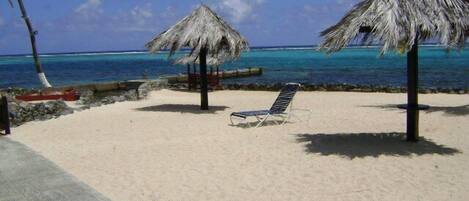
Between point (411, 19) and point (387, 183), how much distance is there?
273 cm

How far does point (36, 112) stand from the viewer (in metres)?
13.3

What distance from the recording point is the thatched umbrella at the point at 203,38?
1359 cm

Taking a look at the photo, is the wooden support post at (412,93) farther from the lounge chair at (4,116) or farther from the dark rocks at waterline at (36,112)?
the dark rocks at waterline at (36,112)

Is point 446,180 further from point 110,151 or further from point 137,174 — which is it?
point 110,151

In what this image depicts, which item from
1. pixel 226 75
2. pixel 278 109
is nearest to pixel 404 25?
pixel 278 109

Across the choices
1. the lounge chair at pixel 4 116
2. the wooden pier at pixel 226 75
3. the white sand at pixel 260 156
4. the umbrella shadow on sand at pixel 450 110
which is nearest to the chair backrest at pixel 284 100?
the white sand at pixel 260 156

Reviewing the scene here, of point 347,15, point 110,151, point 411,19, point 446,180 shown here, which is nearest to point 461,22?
point 411,19

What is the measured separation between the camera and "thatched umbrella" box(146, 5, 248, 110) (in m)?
13.6

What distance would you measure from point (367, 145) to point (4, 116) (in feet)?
22.6

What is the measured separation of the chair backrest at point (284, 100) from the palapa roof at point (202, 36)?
2.83 m

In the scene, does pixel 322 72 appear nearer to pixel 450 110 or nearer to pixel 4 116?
pixel 450 110

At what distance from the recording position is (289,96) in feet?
36.8

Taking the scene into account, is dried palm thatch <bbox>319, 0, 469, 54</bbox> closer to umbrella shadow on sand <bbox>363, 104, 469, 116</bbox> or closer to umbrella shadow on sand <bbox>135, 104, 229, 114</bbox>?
umbrella shadow on sand <bbox>363, 104, 469, 116</bbox>

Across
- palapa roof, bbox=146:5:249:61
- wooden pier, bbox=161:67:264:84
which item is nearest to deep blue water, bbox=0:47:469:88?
wooden pier, bbox=161:67:264:84
